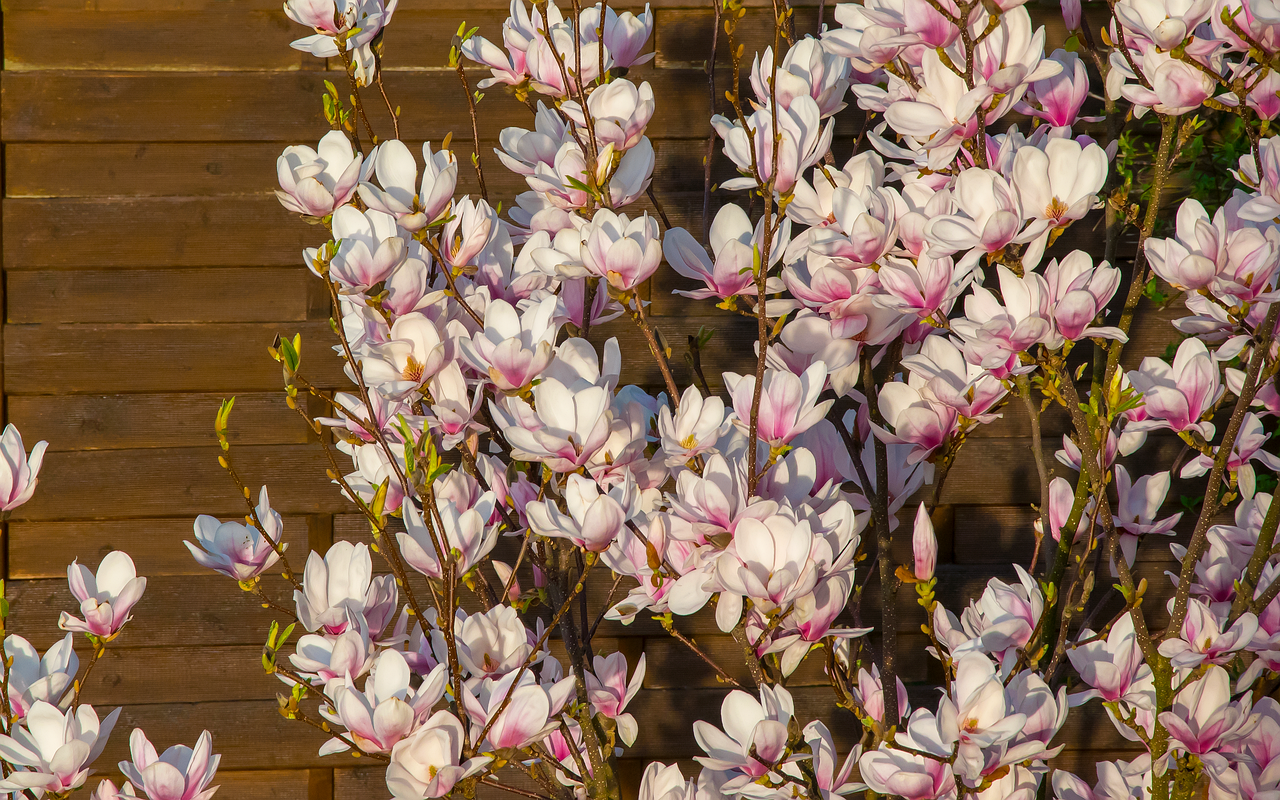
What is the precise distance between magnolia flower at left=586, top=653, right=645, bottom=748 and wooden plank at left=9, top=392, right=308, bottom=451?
2.33 ft

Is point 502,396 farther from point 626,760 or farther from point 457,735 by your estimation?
point 626,760

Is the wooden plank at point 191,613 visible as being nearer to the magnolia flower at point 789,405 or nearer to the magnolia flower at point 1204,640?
the magnolia flower at point 789,405

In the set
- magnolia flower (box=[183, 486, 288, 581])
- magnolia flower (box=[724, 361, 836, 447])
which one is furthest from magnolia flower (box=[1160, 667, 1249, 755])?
magnolia flower (box=[183, 486, 288, 581])

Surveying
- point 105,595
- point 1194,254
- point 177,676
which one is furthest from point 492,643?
point 177,676

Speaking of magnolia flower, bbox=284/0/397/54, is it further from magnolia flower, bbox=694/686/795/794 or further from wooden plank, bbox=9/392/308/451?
magnolia flower, bbox=694/686/795/794

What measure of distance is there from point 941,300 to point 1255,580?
45 cm

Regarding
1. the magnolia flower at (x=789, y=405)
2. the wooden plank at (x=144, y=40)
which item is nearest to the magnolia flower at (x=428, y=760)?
the magnolia flower at (x=789, y=405)

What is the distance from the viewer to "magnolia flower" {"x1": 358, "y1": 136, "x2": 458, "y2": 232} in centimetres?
77

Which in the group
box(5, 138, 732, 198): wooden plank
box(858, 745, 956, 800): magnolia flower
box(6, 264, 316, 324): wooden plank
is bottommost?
box(6, 264, 316, 324): wooden plank

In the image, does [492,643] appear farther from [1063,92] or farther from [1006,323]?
[1063,92]

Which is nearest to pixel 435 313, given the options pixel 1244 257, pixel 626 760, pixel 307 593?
pixel 307 593

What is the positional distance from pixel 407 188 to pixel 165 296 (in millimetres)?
760

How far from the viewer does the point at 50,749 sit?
76 centimetres

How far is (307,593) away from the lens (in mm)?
808
